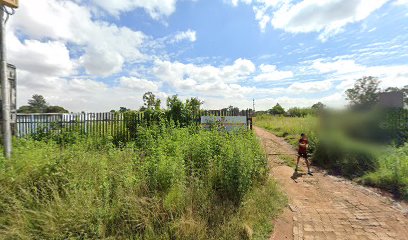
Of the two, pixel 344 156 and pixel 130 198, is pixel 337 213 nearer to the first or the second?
pixel 130 198

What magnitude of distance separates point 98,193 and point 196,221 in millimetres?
1735

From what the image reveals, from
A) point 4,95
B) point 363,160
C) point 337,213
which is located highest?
point 4,95

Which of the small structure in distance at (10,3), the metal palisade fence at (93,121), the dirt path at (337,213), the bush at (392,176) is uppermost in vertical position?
the small structure in distance at (10,3)

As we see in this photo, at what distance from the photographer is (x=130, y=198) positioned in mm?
4496

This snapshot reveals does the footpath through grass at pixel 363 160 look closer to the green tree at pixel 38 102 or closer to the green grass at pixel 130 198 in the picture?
the green grass at pixel 130 198

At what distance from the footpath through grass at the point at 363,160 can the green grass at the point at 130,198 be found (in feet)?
13.0

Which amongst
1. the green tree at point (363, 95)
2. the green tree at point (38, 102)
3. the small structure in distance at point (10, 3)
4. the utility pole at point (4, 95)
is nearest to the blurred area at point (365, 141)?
the green tree at point (363, 95)

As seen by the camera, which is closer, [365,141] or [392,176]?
[392,176]

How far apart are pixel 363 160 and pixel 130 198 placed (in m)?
8.33

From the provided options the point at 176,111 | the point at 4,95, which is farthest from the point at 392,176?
the point at 4,95

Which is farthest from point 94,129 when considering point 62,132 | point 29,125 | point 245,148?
point 245,148

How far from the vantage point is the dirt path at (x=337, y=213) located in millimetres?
5008

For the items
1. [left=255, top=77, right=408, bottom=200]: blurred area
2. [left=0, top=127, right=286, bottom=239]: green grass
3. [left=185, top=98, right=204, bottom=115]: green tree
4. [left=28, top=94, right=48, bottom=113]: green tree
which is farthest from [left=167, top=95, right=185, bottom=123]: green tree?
[left=28, top=94, right=48, bottom=113]: green tree

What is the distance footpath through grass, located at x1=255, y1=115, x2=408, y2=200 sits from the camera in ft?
25.0
